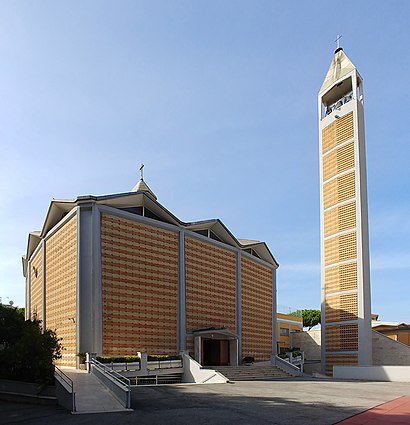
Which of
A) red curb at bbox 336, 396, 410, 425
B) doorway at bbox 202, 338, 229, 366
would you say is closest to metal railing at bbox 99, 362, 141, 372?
doorway at bbox 202, 338, 229, 366

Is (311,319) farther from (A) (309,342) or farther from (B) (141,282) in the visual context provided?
(B) (141,282)

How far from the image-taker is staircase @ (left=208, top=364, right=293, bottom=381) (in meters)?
28.6

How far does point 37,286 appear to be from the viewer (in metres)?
34.3

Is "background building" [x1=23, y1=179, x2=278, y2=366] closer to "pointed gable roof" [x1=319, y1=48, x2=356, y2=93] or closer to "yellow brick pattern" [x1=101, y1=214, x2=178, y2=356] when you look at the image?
"yellow brick pattern" [x1=101, y1=214, x2=178, y2=356]

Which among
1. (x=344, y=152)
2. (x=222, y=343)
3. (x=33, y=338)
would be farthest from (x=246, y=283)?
(x=33, y=338)

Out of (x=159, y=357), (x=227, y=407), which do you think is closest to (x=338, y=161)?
(x=159, y=357)

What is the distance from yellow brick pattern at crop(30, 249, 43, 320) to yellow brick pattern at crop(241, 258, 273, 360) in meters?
14.1

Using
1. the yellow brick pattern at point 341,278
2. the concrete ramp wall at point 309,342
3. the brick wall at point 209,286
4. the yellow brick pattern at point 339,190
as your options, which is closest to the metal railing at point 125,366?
the brick wall at point 209,286

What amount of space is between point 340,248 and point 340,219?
2247mm

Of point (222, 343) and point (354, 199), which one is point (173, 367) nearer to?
point (222, 343)

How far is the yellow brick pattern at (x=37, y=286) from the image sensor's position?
32719mm

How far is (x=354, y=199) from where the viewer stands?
3691 centimetres

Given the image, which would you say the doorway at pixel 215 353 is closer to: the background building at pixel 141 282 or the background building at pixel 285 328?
the background building at pixel 141 282

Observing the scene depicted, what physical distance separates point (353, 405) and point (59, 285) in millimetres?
18654
